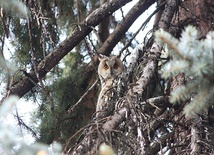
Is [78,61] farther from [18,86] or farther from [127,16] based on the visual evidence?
[18,86]

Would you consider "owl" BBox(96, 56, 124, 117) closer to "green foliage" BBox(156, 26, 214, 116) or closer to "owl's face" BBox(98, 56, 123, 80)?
"owl's face" BBox(98, 56, 123, 80)

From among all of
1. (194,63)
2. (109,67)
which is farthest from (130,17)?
(194,63)

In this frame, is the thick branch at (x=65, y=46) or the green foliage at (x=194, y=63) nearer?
the green foliage at (x=194, y=63)

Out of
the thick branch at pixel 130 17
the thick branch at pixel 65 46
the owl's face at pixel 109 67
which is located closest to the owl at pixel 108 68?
the owl's face at pixel 109 67

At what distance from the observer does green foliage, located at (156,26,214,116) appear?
1444mm

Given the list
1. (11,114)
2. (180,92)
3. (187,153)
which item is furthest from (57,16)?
(180,92)

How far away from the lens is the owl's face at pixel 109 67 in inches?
169

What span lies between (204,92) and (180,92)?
88 mm

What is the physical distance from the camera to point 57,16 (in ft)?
13.4

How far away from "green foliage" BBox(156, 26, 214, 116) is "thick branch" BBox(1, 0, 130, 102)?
1.69 metres

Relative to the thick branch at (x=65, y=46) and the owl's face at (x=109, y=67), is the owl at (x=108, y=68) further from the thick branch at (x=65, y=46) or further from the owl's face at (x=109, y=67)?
the thick branch at (x=65, y=46)

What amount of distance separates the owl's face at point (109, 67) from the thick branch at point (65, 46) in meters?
0.85

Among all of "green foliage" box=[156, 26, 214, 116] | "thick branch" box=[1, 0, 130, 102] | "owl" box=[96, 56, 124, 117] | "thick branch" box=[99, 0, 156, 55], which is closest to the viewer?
"green foliage" box=[156, 26, 214, 116]

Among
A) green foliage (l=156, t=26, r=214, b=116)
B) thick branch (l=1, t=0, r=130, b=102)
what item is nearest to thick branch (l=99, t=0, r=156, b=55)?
thick branch (l=1, t=0, r=130, b=102)
